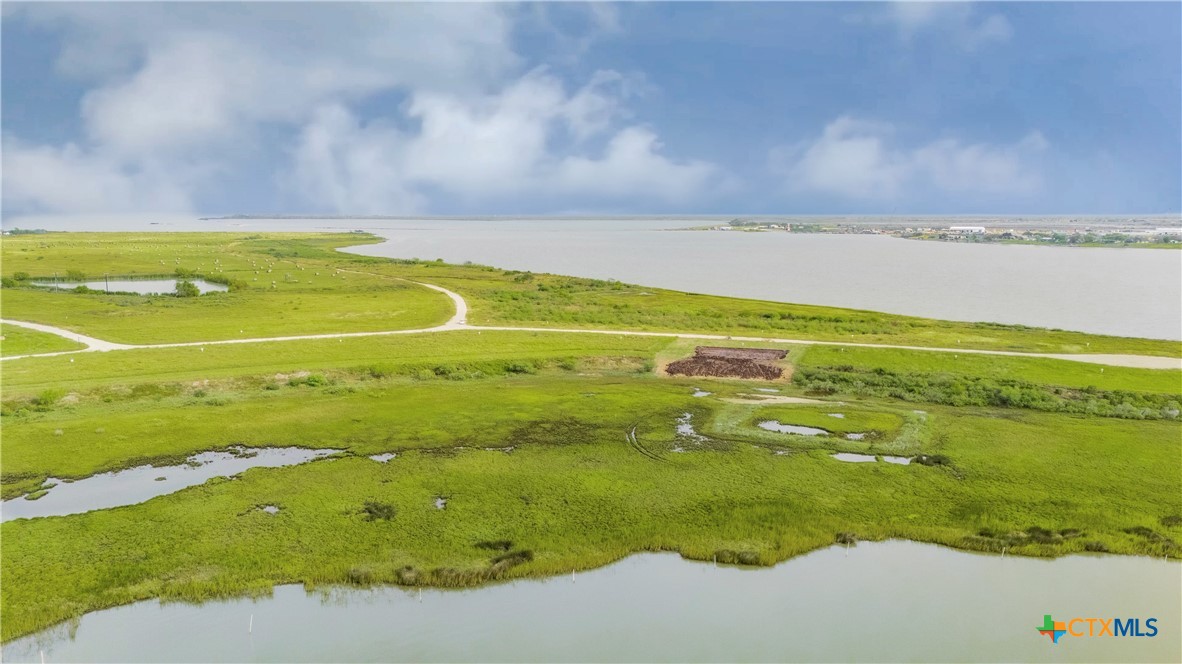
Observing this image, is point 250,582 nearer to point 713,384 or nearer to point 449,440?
point 449,440

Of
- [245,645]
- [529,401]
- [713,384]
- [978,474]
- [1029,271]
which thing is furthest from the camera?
[1029,271]

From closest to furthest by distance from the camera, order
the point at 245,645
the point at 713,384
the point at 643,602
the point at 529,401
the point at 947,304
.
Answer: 1. the point at 245,645
2. the point at 643,602
3. the point at 529,401
4. the point at 713,384
5. the point at 947,304

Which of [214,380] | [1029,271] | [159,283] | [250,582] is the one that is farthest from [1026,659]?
[1029,271]

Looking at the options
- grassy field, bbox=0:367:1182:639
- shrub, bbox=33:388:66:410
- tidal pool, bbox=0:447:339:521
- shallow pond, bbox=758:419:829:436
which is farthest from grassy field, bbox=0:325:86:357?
shallow pond, bbox=758:419:829:436

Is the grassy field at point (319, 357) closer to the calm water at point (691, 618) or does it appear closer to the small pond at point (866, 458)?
the small pond at point (866, 458)

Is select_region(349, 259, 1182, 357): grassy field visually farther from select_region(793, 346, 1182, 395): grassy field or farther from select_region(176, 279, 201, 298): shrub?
select_region(176, 279, 201, 298): shrub

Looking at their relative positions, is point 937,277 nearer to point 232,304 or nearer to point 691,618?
point 232,304

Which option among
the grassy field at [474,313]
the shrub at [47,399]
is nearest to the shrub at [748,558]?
the shrub at [47,399]
